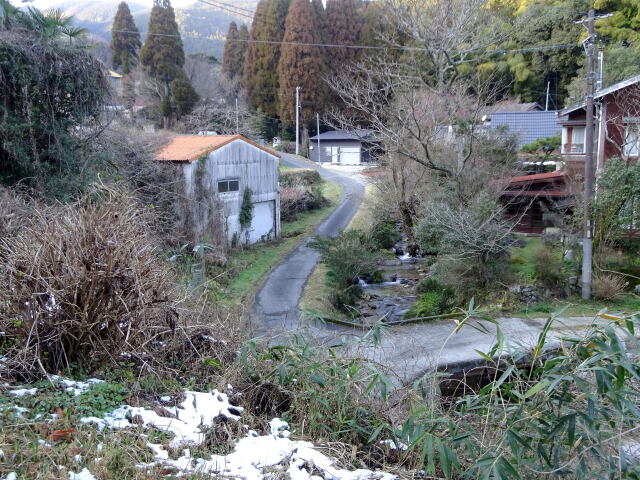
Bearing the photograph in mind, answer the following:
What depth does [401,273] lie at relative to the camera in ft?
67.9

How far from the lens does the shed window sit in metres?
21.2

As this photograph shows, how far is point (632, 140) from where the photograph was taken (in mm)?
18016

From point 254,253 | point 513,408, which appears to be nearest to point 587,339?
point 513,408

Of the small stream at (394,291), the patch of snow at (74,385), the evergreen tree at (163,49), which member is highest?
the evergreen tree at (163,49)

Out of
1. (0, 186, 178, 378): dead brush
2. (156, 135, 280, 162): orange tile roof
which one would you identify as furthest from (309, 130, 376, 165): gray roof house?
(0, 186, 178, 378): dead brush

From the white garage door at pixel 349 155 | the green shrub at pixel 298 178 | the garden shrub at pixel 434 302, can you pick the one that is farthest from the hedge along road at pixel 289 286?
the white garage door at pixel 349 155

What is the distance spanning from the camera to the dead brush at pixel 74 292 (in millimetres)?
5168

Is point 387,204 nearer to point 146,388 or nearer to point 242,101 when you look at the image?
point 146,388

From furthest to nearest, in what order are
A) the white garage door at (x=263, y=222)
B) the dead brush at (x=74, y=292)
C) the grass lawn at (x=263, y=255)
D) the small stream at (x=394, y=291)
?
the white garage door at (x=263, y=222), the grass lawn at (x=263, y=255), the small stream at (x=394, y=291), the dead brush at (x=74, y=292)

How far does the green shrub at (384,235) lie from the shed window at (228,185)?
5704mm

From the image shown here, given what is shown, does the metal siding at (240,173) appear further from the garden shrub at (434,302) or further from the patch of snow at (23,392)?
the patch of snow at (23,392)

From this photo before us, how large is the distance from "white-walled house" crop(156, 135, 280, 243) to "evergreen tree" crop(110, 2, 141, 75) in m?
28.4

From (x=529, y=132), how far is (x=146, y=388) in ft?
99.0

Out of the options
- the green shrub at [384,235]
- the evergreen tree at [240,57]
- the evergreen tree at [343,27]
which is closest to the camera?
the green shrub at [384,235]
